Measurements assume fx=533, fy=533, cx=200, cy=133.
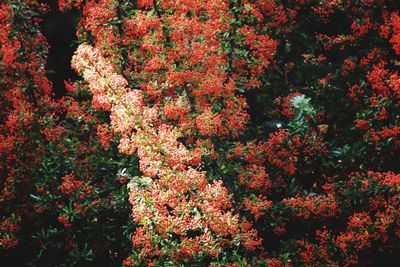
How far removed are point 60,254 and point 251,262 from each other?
3.41m

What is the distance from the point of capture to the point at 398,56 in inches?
413

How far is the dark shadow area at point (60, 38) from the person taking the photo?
12664 mm

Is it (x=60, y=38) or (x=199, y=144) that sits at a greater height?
(x=60, y=38)

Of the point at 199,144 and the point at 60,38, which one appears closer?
the point at 199,144

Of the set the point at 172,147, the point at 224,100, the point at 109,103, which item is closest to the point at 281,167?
the point at 224,100

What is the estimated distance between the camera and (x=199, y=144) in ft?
27.6

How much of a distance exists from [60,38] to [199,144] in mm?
6058

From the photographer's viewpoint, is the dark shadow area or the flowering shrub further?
the dark shadow area

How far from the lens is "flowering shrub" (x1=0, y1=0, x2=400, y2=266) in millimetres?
7773

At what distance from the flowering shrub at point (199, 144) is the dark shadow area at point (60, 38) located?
5.79 ft

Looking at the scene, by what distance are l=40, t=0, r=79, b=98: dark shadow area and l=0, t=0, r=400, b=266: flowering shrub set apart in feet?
5.79

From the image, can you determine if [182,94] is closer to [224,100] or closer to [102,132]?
[224,100]

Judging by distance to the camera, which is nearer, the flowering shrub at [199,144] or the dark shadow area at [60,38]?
the flowering shrub at [199,144]

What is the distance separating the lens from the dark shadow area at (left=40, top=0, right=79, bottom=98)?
1266 centimetres
